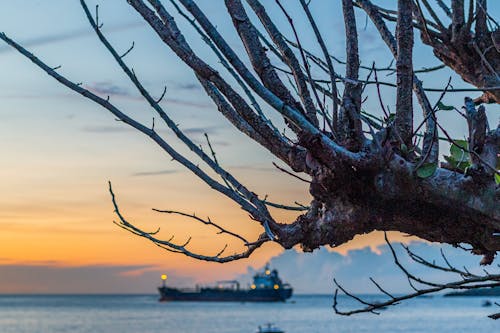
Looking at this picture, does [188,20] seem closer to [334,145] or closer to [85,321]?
[334,145]

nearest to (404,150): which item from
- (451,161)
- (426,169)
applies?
(426,169)

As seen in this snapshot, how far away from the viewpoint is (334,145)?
2881 mm

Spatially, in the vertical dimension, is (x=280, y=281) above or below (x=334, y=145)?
above

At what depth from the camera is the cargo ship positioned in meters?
139

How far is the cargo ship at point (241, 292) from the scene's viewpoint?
455ft

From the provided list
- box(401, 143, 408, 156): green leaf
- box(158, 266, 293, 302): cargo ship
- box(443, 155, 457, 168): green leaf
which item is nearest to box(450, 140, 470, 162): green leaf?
box(443, 155, 457, 168): green leaf

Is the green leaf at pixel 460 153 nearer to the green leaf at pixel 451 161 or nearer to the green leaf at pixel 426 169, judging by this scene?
the green leaf at pixel 451 161

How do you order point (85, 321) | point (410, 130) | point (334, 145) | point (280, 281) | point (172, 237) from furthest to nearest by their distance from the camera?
point (280, 281)
point (85, 321)
point (172, 237)
point (410, 130)
point (334, 145)

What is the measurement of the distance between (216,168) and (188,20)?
1.93 ft

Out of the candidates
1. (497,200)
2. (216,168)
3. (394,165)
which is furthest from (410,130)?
(216,168)

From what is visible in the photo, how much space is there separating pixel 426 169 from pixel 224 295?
140279 millimetres

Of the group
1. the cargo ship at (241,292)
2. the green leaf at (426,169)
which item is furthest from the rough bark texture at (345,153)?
the cargo ship at (241,292)

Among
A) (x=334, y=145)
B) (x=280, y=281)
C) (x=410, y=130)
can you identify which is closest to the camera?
(x=334, y=145)

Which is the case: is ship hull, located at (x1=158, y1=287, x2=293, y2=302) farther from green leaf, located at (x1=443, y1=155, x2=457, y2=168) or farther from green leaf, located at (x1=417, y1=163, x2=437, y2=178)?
green leaf, located at (x1=417, y1=163, x2=437, y2=178)
